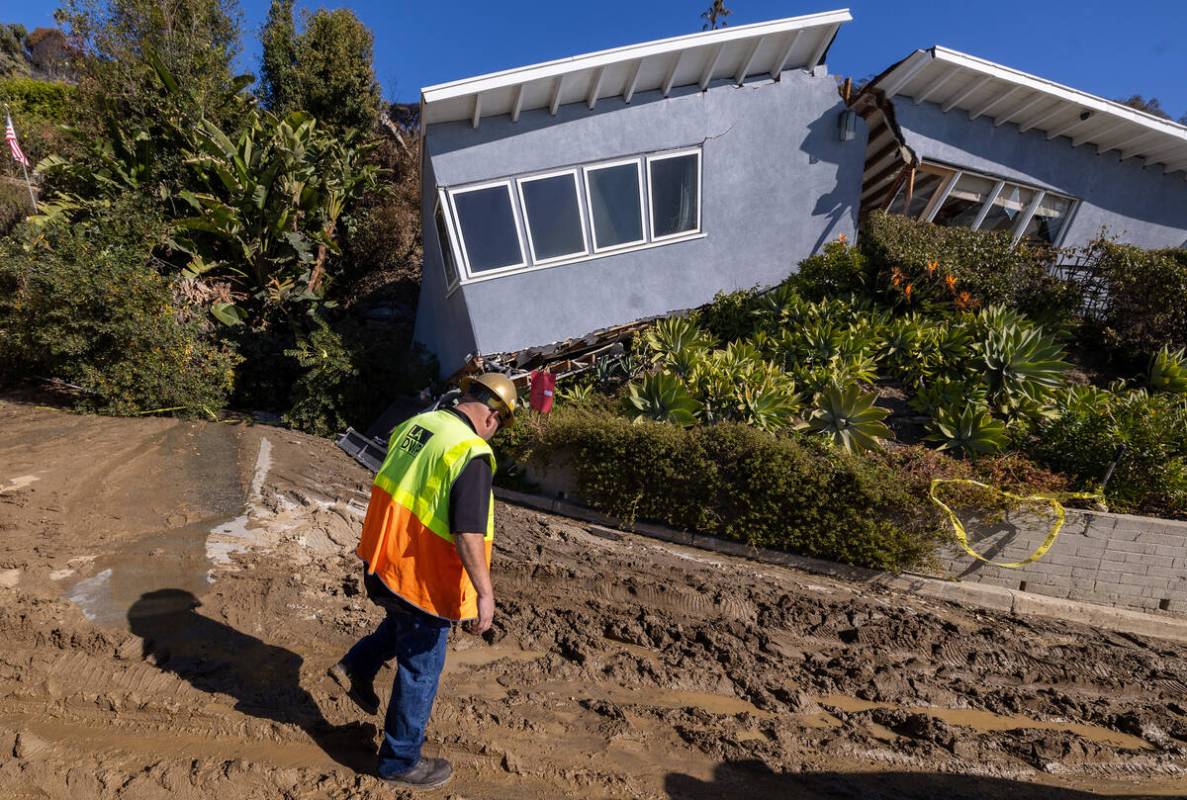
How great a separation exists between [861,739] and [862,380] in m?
5.17

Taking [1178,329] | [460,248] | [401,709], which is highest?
[1178,329]

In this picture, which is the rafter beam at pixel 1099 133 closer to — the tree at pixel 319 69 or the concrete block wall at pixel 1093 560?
the concrete block wall at pixel 1093 560

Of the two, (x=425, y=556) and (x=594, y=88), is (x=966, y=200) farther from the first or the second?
(x=425, y=556)

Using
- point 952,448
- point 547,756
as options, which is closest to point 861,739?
point 547,756

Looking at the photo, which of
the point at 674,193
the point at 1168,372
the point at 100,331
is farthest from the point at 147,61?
the point at 1168,372

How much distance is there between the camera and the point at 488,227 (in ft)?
29.3

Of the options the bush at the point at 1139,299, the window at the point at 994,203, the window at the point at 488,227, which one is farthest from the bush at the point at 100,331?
the bush at the point at 1139,299

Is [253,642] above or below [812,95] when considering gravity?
below

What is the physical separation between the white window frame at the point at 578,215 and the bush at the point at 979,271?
14.3 ft

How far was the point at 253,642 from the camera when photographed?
3830mm

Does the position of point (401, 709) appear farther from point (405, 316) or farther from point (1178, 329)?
point (405, 316)

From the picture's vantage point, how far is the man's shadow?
10.5 feet

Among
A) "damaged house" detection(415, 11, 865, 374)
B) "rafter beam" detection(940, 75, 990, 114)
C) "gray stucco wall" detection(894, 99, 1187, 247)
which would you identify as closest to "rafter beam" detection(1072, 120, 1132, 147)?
"gray stucco wall" detection(894, 99, 1187, 247)

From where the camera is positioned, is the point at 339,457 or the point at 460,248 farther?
the point at 460,248
